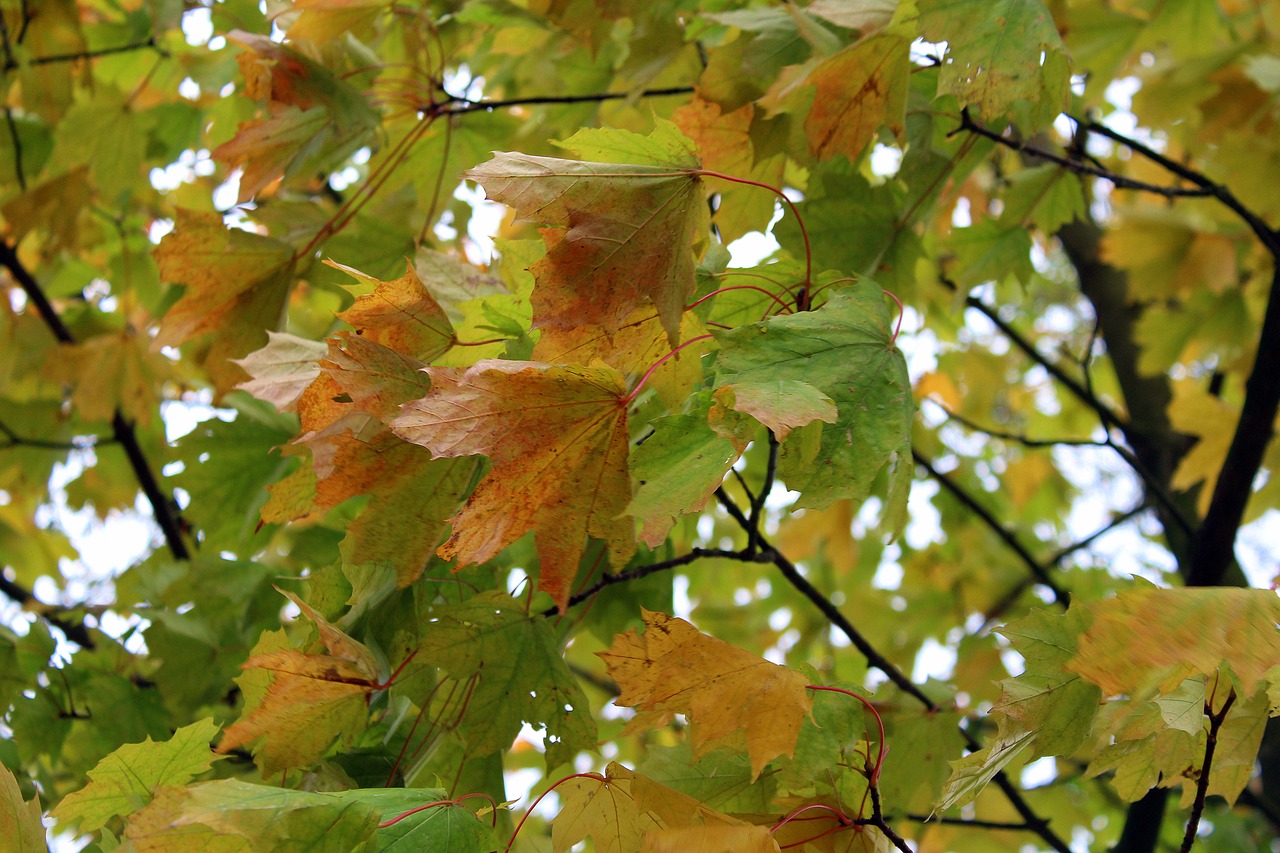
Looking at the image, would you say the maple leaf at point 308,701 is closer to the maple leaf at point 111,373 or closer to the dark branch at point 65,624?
the dark branch at point 65,624

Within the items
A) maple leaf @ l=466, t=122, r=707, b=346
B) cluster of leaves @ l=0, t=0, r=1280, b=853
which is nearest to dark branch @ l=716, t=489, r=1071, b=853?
cluster of leaves @ l=0, t=0, r=1280, b=853

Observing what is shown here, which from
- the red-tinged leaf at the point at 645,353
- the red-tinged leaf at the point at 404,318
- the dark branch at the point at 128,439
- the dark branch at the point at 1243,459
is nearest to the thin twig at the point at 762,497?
the red-tinged leaf at the point at 645,353

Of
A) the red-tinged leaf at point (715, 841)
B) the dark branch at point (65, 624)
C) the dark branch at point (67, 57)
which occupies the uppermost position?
the dark branch at point (67, 57)

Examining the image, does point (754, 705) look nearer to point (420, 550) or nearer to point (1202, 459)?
point (420, 550)

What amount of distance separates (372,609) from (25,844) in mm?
332

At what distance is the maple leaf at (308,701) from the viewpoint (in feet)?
2.72

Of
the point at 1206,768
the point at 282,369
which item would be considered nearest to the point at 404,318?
the point at 282,369

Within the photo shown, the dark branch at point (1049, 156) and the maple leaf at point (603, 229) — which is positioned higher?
Result: the dark branch at point (1049, 156)

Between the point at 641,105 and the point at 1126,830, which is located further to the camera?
the point at 641,105

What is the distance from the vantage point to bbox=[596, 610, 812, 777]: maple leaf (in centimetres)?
82

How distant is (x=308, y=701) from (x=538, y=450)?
1.01 feet

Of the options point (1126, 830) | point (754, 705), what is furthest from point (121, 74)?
point (1126, 830)

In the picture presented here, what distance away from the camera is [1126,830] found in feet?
4.95

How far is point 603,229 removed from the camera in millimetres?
850
